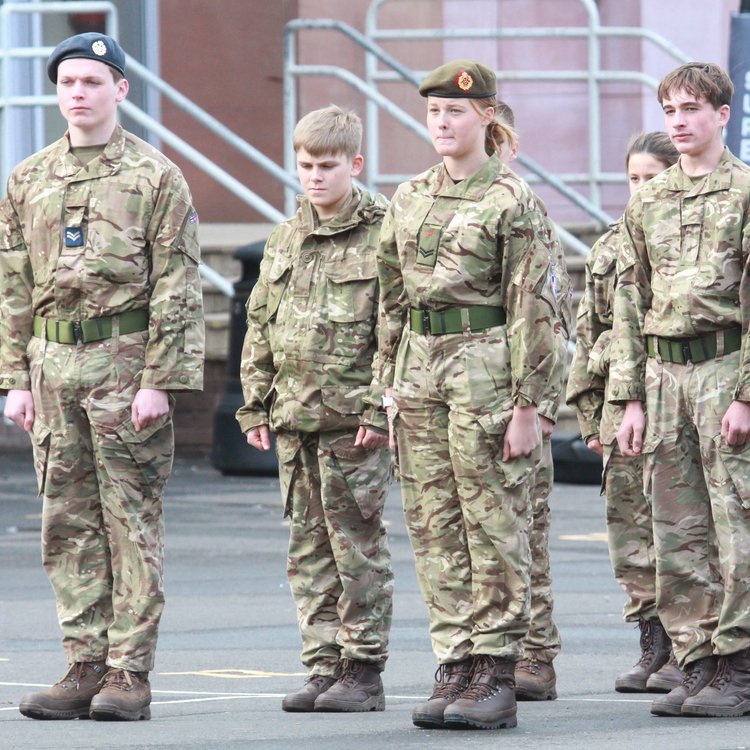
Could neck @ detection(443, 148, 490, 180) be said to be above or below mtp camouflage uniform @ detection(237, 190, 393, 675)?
above

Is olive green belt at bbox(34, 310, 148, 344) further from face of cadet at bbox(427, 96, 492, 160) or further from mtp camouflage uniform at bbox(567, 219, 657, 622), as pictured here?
mtp camouflage uniform at bbox(567, 219, 657, 622)

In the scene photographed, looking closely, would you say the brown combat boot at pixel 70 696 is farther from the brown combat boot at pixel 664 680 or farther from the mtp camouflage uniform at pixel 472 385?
the brown combat boot at pixel 664 680

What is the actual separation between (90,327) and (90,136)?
0.62 meters

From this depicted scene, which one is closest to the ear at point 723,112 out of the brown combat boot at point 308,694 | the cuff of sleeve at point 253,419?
the cuff of sleeve at point 253,419

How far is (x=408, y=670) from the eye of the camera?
793cm

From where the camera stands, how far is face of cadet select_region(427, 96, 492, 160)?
21.7 feet

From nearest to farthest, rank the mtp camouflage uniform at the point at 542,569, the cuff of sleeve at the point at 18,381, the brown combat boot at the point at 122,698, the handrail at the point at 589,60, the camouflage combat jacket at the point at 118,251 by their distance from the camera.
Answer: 1. the brown combat boot at the point at 122,698
2. the camouflage combat jacket at the point at 118,251
3. the cuff of sleeve at the point at 18,381
4. the mtp camouflage uniform at the point at 542,569
5. the handrail at the point at 589,60

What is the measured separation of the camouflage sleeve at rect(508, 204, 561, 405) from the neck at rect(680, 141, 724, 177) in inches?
23.0

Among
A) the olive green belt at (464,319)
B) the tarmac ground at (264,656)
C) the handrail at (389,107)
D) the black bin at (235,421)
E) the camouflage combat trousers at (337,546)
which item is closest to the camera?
the tarmac ground at (264,656)

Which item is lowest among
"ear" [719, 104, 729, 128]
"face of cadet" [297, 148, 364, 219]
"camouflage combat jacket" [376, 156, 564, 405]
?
"camouflage combat jacket" [376, 156, 564, 405]

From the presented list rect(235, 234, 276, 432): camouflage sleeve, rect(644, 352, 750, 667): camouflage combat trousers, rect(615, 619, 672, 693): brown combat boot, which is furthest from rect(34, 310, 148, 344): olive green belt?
rect(615, 619, 672, 693): brown combat boot

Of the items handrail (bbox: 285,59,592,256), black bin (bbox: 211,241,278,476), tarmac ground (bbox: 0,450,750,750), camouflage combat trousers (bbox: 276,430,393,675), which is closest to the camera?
tarmac ground (bbox: 0,450,750,750)

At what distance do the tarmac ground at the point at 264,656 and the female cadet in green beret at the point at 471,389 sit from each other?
0.30 meters

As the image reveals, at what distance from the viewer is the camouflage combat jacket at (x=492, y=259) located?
650 centimetres
